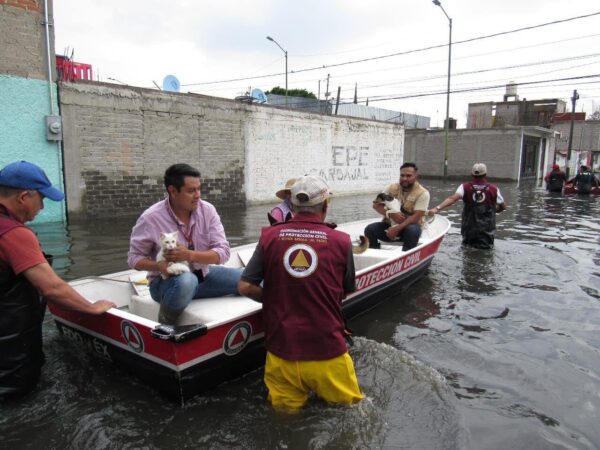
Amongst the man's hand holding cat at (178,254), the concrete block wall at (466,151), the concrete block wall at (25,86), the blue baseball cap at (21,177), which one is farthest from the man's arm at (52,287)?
the concrete block wall at (466,151)

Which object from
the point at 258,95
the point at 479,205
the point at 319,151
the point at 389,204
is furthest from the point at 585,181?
the point at 389,204

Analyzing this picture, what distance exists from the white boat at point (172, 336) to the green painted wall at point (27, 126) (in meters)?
7.45

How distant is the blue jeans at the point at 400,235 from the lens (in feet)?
22.1

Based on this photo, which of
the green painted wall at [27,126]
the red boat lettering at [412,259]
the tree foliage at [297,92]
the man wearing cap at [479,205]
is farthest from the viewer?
the tree foliage at [297,92]

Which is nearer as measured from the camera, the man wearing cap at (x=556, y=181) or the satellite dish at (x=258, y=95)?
the satellite dish at (x=258, y=95)

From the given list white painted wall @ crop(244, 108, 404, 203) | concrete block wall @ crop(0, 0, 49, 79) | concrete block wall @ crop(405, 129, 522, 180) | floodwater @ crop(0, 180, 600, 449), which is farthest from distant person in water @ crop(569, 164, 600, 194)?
concrete block wall @ crop(0, 0, 49, 79)

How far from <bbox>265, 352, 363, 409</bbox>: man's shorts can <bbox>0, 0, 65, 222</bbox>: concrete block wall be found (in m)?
9.98

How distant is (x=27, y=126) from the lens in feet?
34.5

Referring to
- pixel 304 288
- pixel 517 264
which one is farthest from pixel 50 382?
pixel 517 264

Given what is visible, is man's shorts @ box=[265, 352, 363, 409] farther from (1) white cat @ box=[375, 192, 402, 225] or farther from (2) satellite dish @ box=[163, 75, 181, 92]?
(2) satellite dish @ box=[163, 75, 181, 92]

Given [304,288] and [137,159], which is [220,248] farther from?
[137,159]

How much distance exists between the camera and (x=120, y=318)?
3.41 metres

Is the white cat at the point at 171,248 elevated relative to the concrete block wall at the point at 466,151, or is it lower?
lower

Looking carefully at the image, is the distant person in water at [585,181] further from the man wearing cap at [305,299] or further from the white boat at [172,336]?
the man wearing cap at [305,299]
